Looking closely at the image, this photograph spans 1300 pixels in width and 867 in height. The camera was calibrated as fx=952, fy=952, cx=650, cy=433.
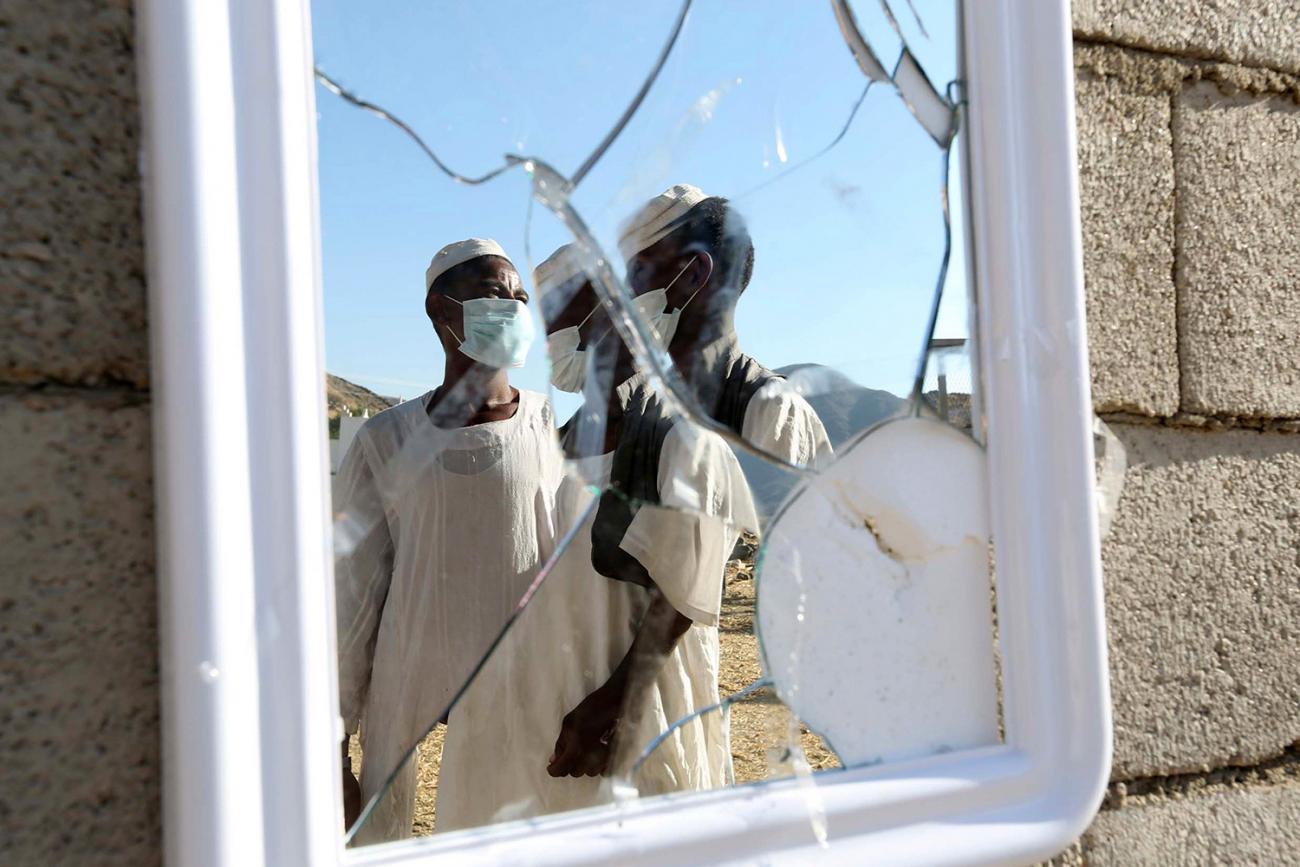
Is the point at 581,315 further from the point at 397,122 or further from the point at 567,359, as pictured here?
the point at 397,122

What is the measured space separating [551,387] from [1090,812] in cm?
68

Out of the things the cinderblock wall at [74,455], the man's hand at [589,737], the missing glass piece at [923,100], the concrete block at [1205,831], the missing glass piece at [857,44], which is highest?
the missing glass piece at [857,44]

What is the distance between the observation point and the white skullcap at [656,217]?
3.13ft

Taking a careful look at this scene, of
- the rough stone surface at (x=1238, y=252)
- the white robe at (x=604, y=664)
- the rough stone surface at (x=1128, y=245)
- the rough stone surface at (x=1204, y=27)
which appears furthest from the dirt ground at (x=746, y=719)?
the rough stone surface at (x=1204, y=27)

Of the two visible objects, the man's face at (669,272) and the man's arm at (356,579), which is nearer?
the man's arm at (356,579)

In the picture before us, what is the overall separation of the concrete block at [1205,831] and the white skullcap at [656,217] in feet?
2.66

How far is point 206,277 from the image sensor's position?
65 cm

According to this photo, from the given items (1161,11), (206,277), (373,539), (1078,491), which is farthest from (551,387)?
(1161,11)

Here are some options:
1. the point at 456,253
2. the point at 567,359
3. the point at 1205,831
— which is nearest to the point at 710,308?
the point at 567,359

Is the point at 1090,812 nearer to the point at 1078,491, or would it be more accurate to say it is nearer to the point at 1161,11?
the point at 1078,491

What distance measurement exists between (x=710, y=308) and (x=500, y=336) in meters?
0.22

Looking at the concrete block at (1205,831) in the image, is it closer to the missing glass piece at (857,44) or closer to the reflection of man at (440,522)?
the reflection of man at (440,522)

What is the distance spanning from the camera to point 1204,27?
1.14 meters

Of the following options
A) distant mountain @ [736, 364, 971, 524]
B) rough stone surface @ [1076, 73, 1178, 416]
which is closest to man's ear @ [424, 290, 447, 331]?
distant mountain @ [736, 364, 971, 524]
